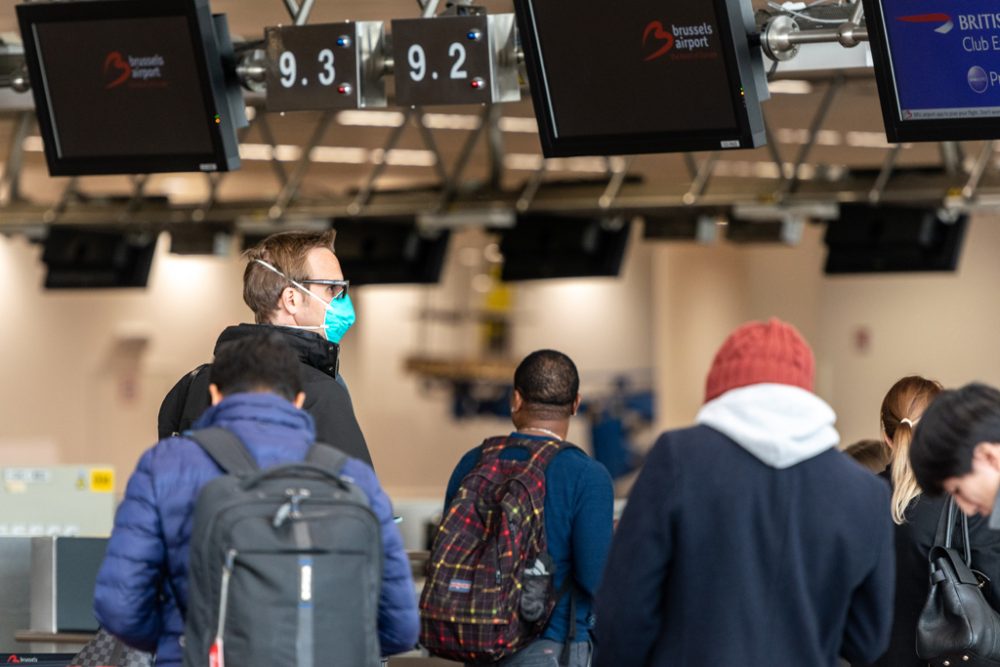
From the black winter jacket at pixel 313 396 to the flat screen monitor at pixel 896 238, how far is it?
7364 millimetres

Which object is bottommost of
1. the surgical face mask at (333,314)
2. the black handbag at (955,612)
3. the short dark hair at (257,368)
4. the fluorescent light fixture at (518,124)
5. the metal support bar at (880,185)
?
the black handbag at (955,612)

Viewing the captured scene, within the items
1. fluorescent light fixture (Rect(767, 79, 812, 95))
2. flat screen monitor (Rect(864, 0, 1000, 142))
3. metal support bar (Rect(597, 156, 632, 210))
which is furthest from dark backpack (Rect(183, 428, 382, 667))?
metal support bar (Rect(597, 156, 632, 210))

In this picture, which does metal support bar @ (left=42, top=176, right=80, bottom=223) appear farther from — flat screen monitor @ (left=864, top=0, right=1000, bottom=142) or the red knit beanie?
the red knit beanie

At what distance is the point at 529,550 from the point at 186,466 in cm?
110

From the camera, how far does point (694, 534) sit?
2.69 metres

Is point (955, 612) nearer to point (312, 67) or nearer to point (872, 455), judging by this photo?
Result: point (872, 455)

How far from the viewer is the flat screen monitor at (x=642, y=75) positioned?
4.63 metres

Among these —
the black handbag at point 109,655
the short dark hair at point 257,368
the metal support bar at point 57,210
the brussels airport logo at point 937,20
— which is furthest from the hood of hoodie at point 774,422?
the metal support bar at point 57,210

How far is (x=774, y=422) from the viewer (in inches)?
105

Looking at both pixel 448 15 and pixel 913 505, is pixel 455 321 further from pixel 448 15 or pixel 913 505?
pixel 913 505

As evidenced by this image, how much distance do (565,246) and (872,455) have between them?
638 centimetres

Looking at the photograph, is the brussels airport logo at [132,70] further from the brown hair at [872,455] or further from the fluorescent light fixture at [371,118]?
the fluorescent light fixture at [371,118]

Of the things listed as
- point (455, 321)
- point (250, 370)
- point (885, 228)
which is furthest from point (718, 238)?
point (250, 370)

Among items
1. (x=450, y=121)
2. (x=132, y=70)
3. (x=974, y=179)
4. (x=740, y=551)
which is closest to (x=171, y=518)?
(x=740, y=551)
